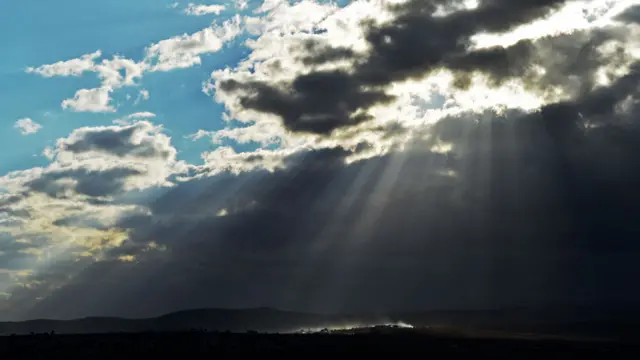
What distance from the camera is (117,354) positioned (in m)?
84.7

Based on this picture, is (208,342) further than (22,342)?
No

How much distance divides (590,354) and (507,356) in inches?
429

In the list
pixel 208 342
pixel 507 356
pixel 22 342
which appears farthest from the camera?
pixel 22 342

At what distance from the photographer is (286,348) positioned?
281ft

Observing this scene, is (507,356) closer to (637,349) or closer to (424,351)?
(424,351)

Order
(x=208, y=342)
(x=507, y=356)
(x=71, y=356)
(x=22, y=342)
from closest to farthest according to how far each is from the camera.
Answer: (x=507, y=356) < (x=71, y=356) < (x=208, y=342) < (x=22, y=342)

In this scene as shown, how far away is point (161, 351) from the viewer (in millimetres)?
85625

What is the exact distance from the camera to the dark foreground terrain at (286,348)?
267ft

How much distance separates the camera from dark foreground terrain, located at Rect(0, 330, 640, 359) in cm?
8125

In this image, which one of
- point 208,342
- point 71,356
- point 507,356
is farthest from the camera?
point 208,342

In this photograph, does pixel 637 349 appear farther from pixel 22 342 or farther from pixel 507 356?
pixel 22 342

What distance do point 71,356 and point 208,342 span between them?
1688 cm

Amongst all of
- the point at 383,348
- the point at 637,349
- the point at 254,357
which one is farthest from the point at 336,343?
the point at 637,349

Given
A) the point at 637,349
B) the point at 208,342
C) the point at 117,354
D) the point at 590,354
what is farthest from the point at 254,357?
the point at 637,349
